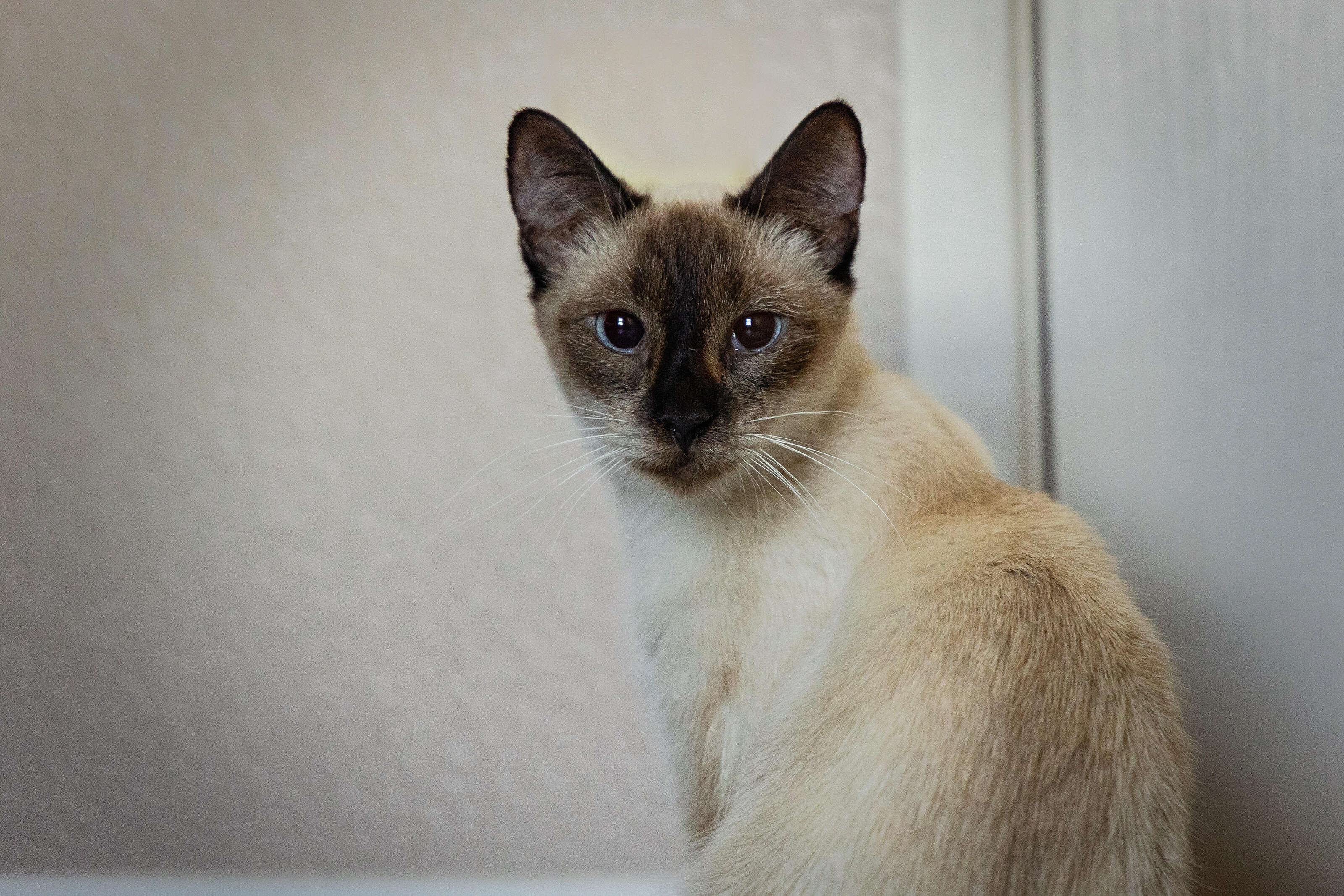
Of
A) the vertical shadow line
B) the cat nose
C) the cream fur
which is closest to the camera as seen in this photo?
the cream fur

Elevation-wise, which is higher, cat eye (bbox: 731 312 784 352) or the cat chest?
cat eye (bbox: 731 312 784 352)

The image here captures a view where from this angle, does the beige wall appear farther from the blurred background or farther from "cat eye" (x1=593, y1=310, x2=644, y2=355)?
"cat eye" (x1=593, y1=310, x2=644, y2=355)

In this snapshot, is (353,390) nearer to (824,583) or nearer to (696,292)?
(696,292)

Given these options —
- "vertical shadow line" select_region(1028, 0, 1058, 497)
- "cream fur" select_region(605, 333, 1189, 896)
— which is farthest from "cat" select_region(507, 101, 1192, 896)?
"vertical shadow line" select_region(1028, 0, 1058, 497)

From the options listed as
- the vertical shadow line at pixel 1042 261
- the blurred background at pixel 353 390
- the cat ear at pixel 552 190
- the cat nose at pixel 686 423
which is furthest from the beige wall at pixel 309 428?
the cat nose at pixel 686 423

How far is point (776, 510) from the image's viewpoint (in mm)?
702

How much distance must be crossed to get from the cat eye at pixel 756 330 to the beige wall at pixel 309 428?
413 millimetres

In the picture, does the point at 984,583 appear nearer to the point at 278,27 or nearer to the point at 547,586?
the point at 547,586

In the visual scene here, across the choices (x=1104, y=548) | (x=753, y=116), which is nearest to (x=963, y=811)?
(x=1104, y=548)

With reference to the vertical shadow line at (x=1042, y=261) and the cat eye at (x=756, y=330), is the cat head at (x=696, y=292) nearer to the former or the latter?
the cat eye at (x=756, y=330)

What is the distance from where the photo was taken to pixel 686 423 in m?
0.63

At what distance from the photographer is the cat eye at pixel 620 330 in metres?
0.70

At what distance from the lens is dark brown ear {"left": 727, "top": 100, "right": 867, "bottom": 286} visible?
0.65 metres

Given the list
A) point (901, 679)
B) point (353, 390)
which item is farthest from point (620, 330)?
point (353, 390)
